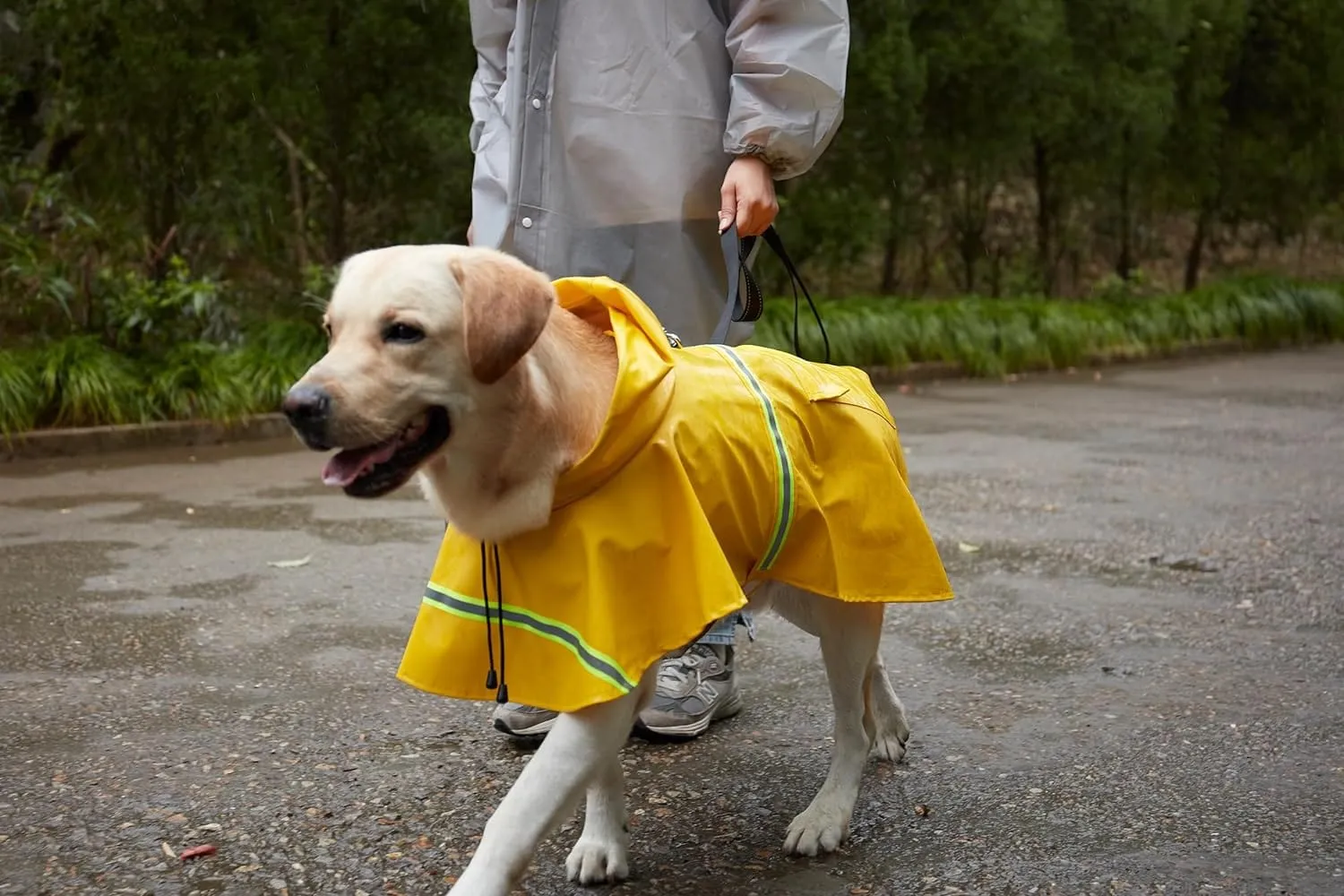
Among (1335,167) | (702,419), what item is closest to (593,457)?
(702,419)

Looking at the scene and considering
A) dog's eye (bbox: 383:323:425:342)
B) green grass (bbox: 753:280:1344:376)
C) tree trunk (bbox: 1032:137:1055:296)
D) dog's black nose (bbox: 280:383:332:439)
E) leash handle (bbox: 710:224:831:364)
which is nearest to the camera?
dog's black nose (bbox: 280:383:332:439)

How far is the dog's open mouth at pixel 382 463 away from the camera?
2436 millimetres

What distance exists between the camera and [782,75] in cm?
349

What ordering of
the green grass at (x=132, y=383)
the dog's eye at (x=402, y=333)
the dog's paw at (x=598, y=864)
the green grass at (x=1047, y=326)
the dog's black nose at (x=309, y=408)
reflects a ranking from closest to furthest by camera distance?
1. the dog's black nose at (x=309, y=408)
2. the dog's eye at (x=402, y=333)
3. the dog's paw at (x=598, y=864)
4. the green grass at (x=132, y=383)
5. the green grass at (x=1047, y=326)

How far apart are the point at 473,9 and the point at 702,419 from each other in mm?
1610

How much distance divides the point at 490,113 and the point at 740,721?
66.5 inches

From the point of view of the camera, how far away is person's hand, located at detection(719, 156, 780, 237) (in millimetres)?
3475

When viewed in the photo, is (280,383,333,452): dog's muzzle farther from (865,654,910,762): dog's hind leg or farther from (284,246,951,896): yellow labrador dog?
(865,654,910,762): dog's hind leg

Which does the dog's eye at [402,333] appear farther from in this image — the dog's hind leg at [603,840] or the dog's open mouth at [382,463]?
the dog's hind leg at [603,840]

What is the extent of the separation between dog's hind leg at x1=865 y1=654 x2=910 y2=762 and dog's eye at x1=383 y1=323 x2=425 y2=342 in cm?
155

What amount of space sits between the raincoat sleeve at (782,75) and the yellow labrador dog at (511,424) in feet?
2.37

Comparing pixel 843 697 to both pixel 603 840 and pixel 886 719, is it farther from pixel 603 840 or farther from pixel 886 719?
pixel 603 840

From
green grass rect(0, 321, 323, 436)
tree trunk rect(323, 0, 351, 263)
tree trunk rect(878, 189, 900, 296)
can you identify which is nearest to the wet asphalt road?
green grass rect(0, 321, 323, 436)

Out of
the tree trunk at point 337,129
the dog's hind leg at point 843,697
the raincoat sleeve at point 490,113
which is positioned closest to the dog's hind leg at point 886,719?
the dog's hind leg at point 843,697
